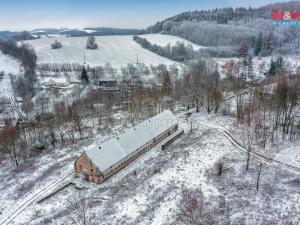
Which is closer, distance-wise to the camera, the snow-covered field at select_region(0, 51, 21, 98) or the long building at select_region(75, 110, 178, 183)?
the long building at select_region(75, 110, 178, 183)

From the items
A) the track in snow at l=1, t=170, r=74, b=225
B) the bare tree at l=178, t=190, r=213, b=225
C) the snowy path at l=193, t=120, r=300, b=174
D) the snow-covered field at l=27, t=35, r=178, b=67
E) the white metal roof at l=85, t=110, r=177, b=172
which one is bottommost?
the track in snow at l=1, t=170, r=74, b=225

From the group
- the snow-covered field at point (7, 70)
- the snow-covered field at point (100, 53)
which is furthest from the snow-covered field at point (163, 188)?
the snow-covered field at point (100, 53)

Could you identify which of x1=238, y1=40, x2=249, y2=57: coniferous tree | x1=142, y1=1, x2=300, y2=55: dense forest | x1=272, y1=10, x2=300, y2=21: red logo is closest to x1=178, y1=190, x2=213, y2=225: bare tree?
x1=272, y1=10, x2=300, y2=21: red logo

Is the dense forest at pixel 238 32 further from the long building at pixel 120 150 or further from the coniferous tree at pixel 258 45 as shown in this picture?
the long building at pixel 120 150

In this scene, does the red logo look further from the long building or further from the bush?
the bush

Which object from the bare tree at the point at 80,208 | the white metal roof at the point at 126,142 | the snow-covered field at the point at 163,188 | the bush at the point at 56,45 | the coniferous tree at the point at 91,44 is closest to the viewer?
the bare tree at the point at 80,208

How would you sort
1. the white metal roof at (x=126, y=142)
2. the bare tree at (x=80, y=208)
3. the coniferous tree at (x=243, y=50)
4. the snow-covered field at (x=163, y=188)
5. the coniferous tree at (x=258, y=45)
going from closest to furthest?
the bare tree at (x=80, y=208) → the snow-covered field at (x=163, y=188) → the white metal roof at (x=126, y=142) → the coniferous tree at (x=243, y=50) → the coniferous tree at (x=258, y=45)

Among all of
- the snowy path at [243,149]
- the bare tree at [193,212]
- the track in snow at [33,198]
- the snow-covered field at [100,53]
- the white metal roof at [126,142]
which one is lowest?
the track in snow at [33,198]

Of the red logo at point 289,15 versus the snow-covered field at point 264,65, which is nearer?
the red logo at point 289,15
